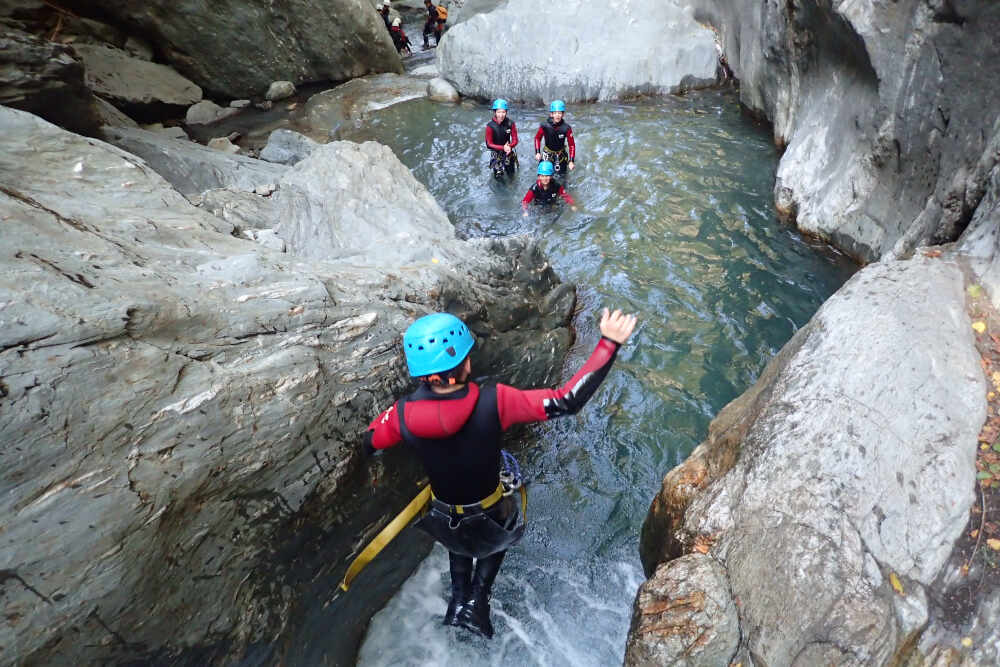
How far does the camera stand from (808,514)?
2.98m

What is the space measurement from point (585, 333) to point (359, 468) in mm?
3859

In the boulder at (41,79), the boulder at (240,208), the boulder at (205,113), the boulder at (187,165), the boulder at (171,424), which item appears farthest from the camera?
the boulder at (205,113)

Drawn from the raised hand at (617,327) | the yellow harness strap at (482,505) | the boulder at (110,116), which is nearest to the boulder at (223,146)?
the boulder at (110,116)

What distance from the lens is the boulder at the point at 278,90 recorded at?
680 inches

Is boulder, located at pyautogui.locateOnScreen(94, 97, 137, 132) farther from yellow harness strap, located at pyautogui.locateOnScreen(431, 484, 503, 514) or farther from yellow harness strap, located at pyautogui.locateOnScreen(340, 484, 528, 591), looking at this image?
yellow harness strap, located at pyautogui.locateOnScreen(431, 484, 503, 514)

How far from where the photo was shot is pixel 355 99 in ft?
54.5

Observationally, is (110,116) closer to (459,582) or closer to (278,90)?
(278,90)

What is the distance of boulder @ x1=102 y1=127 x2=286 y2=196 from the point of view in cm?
848

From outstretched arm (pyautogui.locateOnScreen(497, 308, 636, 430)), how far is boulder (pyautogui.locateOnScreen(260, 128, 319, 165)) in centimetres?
1034

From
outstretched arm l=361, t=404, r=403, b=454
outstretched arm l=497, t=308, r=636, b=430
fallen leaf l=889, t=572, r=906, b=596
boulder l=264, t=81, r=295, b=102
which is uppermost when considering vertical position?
outstretched arm l=497, t=308, r=636, b=430

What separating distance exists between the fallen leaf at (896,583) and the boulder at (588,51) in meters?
14.0

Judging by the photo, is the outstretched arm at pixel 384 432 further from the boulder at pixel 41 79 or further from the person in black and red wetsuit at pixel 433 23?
the person in black and red wetsuit at pixel 433 23

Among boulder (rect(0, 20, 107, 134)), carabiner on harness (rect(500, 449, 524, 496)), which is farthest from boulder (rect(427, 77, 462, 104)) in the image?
carabiner on harness (rect(500, 449, 524, 496))

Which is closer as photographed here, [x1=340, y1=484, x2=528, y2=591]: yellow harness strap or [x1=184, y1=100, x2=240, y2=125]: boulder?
[x1=340, y1=484, x2=528, y2=591]: yellow harness strap
